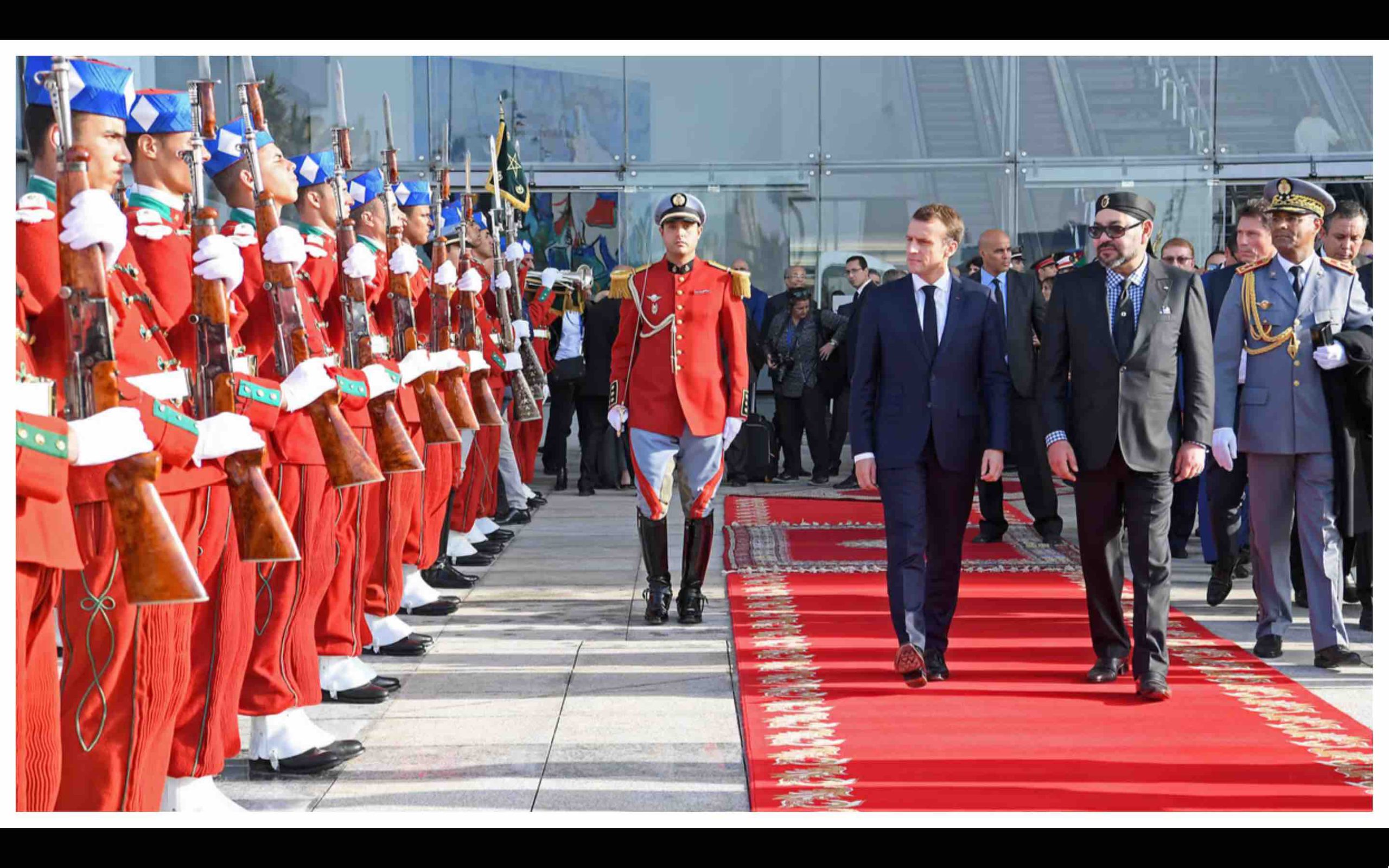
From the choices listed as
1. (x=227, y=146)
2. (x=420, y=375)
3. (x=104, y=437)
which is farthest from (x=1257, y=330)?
(x=104, y=437)

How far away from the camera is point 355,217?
6477mm

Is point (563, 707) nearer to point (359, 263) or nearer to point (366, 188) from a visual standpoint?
point (359, 263)

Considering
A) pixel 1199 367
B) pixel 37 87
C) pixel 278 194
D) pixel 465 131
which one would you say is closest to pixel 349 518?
pixel 278 194

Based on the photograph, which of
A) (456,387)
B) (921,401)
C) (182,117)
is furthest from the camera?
(456,387)

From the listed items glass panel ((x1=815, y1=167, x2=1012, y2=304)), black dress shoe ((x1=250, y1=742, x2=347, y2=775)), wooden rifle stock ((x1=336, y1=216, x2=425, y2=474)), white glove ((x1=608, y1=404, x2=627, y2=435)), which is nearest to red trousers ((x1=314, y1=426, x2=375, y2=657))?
wooden rifle stock ((x1=336, y1=216, x2=425, y2=474))

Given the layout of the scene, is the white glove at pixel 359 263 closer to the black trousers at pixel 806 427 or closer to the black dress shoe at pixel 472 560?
the black dress shoe at pixel 472 560

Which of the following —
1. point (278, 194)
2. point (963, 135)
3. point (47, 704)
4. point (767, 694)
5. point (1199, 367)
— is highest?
point (963, 135)

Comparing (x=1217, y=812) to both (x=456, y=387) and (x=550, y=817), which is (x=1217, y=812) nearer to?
(x=550, y=817)

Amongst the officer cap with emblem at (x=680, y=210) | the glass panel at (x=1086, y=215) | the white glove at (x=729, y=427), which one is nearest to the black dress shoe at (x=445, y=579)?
the white glove at (x=729, y=427)

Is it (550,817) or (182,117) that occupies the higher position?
(182,117)

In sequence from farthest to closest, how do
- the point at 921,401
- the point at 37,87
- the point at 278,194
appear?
1. the point at 921,401
2. the point at 278,194
3. the point at 37,87

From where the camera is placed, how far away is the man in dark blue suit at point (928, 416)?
5.86 metres

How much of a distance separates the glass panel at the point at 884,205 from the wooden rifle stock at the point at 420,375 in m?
10.4

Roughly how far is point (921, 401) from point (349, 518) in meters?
1.96
